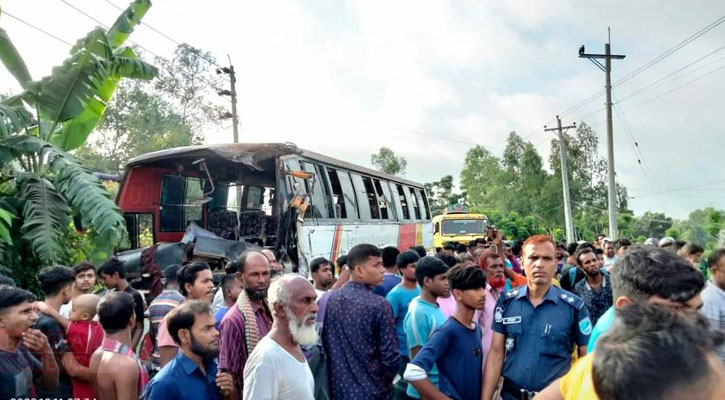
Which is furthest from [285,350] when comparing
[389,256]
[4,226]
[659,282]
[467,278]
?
[4,226]

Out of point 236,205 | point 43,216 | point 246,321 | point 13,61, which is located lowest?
point 246,321

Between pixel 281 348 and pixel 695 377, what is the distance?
6.91 feet

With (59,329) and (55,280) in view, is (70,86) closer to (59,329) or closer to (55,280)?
(55,280)

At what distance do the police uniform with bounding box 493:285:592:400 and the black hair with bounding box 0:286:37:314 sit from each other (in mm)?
2954

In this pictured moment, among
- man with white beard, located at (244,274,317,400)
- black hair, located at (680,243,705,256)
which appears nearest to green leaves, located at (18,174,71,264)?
man with white beard, located at (244,274,317,400)

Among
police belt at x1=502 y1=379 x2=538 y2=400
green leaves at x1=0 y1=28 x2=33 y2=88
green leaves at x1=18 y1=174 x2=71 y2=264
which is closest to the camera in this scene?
police belt at x1=502 y1=379 x2=538 y2=400

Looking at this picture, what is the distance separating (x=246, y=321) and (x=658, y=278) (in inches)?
94.6

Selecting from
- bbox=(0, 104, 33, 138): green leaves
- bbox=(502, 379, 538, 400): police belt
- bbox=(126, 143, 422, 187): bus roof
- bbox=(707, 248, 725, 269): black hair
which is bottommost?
bbox=(502, 379, 538, 400): police belt

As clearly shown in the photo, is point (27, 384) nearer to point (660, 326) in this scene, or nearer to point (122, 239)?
point (660, 326)

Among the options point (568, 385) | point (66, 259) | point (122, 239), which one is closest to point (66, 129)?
point (66, 259)

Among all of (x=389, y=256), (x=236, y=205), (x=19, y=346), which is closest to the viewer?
(x=19, y=346)

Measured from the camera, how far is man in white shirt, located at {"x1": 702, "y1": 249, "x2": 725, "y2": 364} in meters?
4.06

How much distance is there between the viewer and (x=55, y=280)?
461cm

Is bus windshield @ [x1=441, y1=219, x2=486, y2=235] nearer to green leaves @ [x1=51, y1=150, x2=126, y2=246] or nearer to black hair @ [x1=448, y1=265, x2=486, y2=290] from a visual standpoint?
green leaves @ [x1=51, y1=150, x2=126, y2=246]
